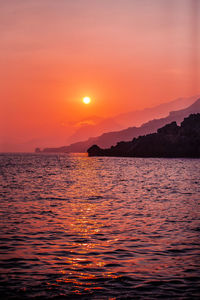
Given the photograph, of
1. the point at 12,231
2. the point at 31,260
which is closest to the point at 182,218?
the point at 12,231

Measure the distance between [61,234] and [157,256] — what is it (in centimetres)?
557

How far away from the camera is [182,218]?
73.7ft

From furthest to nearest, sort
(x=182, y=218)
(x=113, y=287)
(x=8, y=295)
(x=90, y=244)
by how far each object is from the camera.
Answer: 1. (x=182, y=218)
2. (x=90, y=244)
3. (x=113, y=287)
4. (x=8, y=295)

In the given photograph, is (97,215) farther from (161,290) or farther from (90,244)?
(161,290)

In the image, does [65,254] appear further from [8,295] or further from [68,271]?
[8,295]

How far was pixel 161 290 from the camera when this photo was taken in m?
10.3

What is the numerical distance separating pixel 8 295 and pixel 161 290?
4392 mm

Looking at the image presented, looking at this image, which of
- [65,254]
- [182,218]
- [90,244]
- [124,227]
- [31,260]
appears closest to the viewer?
[31,260]

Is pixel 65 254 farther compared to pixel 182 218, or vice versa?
pixel 182 218

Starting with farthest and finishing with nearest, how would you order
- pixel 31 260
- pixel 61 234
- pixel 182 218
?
pixel 182 218 < pixel 61 234 < pixel 31 260

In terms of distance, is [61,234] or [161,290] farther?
[61,234]

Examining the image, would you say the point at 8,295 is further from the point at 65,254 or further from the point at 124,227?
the point at 124,227

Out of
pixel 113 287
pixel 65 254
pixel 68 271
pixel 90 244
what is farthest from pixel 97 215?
pixel 113 287

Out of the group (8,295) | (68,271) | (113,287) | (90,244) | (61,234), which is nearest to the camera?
(8,295)
